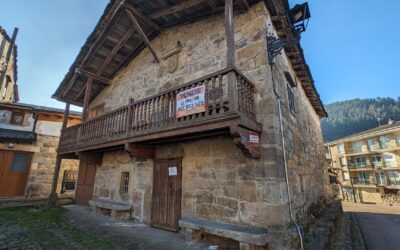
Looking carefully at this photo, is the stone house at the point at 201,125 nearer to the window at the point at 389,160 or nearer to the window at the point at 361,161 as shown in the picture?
the window at the point at 389,160

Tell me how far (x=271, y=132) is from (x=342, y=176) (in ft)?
137

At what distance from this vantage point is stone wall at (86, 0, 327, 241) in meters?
4.25

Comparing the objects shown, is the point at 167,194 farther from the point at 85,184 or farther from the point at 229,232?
A: the point at 85,184

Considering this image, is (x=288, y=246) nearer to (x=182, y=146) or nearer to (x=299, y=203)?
(x=299, y=203)

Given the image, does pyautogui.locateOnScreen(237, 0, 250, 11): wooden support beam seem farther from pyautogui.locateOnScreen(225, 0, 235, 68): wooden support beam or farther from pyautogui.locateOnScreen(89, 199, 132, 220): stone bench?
pyautogui.locateOnScreen(89, 199, 132, 220): stone bench

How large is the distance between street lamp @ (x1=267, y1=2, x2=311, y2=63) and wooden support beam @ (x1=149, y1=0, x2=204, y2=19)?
2.38 m

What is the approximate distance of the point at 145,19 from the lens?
22.7 ft

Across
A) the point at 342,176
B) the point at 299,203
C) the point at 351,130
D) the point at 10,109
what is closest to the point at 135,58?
the point at 299,203

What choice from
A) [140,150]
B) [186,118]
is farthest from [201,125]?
[140,150]

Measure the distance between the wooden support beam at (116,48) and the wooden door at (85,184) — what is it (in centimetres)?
432

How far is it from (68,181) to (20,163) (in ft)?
9.49

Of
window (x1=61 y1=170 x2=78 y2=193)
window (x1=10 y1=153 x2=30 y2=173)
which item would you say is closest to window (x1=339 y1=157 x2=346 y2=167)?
window (x1=61 y1=170 x2=78 y2=193)

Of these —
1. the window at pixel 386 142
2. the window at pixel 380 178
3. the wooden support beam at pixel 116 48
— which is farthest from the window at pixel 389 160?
the wooden support beam at pixel 116 48

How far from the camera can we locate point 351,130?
62.1 metres
